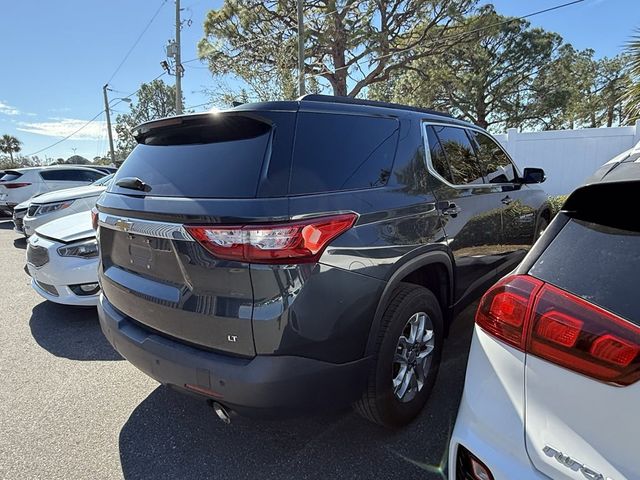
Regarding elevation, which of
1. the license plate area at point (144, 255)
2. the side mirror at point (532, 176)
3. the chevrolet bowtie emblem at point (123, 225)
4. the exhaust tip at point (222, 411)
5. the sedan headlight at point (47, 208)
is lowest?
the exhaust tip at point (222, 411)

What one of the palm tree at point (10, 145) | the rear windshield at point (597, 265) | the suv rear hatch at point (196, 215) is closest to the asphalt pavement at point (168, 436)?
the suv rear hatch at point (196, 215)

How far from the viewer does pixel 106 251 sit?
254 centimetres

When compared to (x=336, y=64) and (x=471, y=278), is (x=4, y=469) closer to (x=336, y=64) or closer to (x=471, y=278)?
(x=471, y=278)

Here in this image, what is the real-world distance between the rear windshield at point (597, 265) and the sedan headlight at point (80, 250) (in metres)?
4.12

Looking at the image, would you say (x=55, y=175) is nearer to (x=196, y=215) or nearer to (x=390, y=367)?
(x=196, y=215)

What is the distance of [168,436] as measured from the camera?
8.01 feet

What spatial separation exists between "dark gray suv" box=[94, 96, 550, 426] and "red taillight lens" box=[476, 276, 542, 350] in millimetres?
690

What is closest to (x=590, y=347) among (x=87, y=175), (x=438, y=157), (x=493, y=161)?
(x=438, y=157)

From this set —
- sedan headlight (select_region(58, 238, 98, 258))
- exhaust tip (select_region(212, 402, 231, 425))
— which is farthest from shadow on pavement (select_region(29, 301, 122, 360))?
exhaust tip (select_region(212, 402, 231, 425))

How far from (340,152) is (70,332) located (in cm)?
351

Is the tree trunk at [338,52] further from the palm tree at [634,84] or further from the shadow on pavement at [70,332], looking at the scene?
the shadow on pavement at [70,332]

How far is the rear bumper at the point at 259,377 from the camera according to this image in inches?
69.5

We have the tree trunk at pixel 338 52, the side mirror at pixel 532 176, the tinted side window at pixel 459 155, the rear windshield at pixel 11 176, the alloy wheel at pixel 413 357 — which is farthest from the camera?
the tree trunk at pixel 338 52

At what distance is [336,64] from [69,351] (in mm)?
18384
